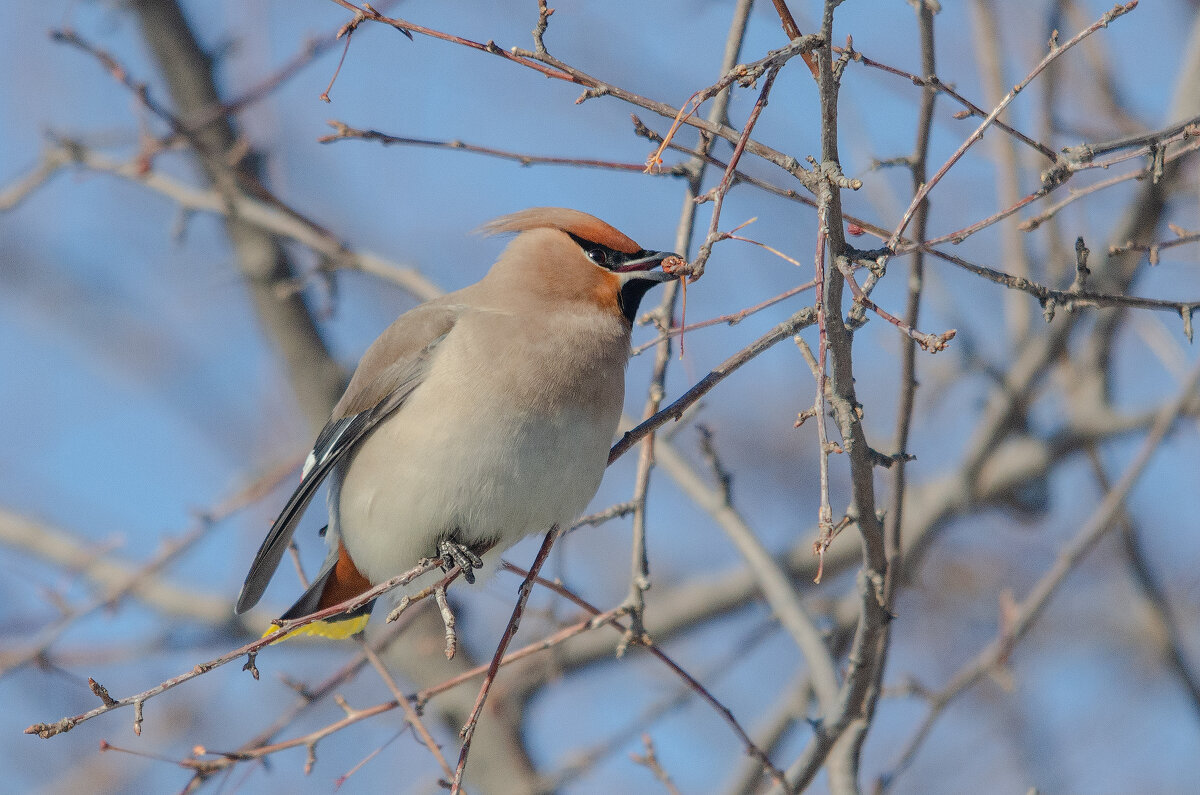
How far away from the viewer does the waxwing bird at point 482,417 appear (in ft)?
11.3

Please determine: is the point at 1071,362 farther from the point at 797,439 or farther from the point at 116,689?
the point at 116,689

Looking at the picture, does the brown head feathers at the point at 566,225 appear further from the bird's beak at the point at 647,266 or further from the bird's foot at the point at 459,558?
the bird's foot at the point at 459,558

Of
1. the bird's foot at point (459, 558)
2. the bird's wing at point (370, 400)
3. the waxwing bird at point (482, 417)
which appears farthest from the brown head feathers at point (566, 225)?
the bird's foot at point (459, 558)

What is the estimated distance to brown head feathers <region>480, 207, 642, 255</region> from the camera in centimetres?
395

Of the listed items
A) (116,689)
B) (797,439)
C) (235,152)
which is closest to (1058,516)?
(797,439)

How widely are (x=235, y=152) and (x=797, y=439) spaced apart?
15.2 ft

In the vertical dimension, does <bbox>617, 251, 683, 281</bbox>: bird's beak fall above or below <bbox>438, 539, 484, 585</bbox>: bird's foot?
above

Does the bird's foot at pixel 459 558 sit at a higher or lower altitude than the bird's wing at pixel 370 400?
lower

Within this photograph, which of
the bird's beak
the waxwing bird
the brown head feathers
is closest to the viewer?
the waxwing bird

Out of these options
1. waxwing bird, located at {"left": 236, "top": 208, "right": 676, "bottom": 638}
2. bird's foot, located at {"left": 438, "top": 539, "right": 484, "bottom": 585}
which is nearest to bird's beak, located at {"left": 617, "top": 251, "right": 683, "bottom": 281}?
waxwing bird, located at {"left": 236, "top": 208, "right": 676, "bottom": 638}

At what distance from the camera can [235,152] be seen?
5051 mm

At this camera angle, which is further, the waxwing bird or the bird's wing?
the bird's wing

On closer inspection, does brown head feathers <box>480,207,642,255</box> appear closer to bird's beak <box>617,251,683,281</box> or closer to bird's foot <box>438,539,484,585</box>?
bird's beak <box>617,251,683,281</box>

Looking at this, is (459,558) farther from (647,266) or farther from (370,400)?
(647,266)
